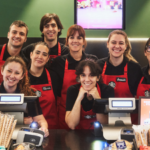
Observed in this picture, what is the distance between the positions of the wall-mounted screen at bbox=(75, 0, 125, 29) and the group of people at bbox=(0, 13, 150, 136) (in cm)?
75

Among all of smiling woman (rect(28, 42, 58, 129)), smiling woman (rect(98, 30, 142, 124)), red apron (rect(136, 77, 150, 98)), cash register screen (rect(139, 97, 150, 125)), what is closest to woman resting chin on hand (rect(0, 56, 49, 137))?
smiling woman (rect(28, 42, 58, 129))

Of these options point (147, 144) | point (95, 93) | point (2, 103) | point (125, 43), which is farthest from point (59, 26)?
point (147, 144)

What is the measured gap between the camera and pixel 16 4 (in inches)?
155

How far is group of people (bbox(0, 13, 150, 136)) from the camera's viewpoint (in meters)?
2.37

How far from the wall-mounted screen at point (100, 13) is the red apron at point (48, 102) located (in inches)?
61.5

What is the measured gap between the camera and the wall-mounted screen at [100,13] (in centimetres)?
389

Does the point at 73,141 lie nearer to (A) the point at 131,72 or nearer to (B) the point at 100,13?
(A) the point at 131,72

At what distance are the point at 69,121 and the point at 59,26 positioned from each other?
1.65 metres

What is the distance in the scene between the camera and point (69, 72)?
118 inches

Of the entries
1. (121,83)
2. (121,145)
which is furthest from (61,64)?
(121,145)

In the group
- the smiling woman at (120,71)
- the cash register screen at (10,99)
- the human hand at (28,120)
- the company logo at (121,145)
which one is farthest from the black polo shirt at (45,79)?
the company logo at (121,145)

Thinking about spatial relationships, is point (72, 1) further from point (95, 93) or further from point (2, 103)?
point (2, 103)

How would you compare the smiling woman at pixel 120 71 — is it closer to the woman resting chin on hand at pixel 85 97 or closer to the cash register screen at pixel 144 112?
the woman resting chin on hand at pixel 85 97

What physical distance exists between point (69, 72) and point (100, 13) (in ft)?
4.87
